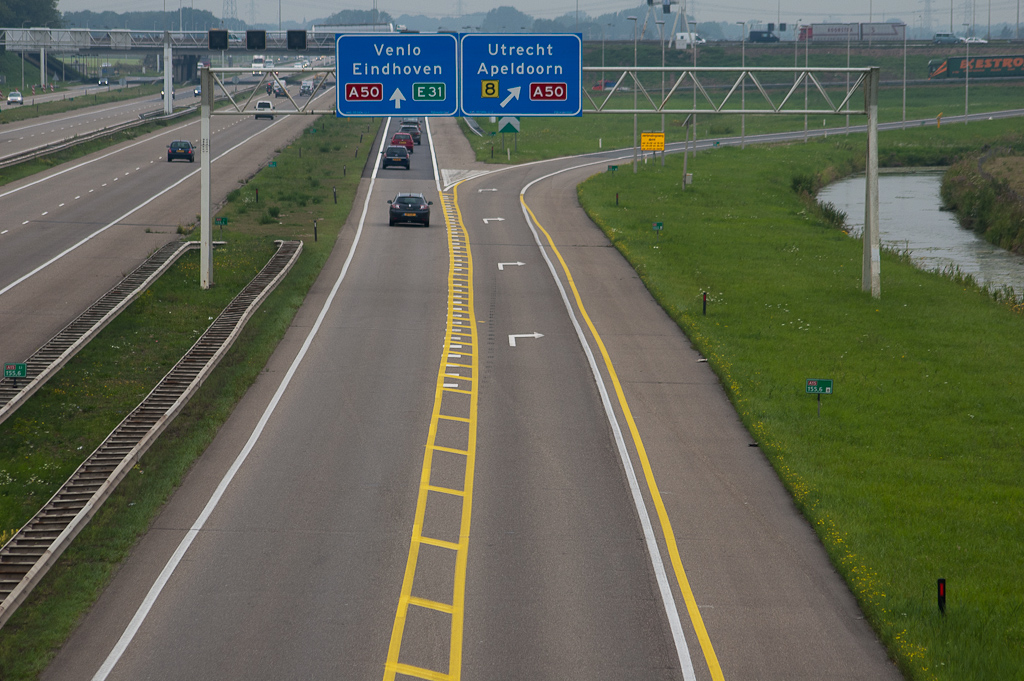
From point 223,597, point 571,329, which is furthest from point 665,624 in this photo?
point 571,329

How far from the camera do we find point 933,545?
604 inches

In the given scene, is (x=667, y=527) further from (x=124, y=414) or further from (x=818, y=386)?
(x=124, y=414)

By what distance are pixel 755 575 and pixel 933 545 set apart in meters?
2.79

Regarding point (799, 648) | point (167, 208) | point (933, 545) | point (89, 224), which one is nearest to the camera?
point (799, 648)

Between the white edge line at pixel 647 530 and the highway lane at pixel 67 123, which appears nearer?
the white edge line at pixel 647 530

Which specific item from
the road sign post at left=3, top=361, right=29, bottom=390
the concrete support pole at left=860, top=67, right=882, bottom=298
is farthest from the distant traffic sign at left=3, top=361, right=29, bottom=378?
the concrete support pole at left=860, top=67, right=882, bottom=298

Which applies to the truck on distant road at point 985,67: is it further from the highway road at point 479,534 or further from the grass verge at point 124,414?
the highway road at point 479,534

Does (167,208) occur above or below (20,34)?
below

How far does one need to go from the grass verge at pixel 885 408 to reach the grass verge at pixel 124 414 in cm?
1062

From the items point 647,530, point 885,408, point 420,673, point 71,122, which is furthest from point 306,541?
point 71,122

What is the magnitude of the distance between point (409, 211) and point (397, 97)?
55.4ft

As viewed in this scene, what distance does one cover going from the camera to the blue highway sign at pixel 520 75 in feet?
102

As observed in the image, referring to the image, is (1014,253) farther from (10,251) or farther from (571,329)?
(10,251)

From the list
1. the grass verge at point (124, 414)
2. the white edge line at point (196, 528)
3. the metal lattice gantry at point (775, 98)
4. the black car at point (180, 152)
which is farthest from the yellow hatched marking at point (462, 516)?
the black car at point (180, 152)
